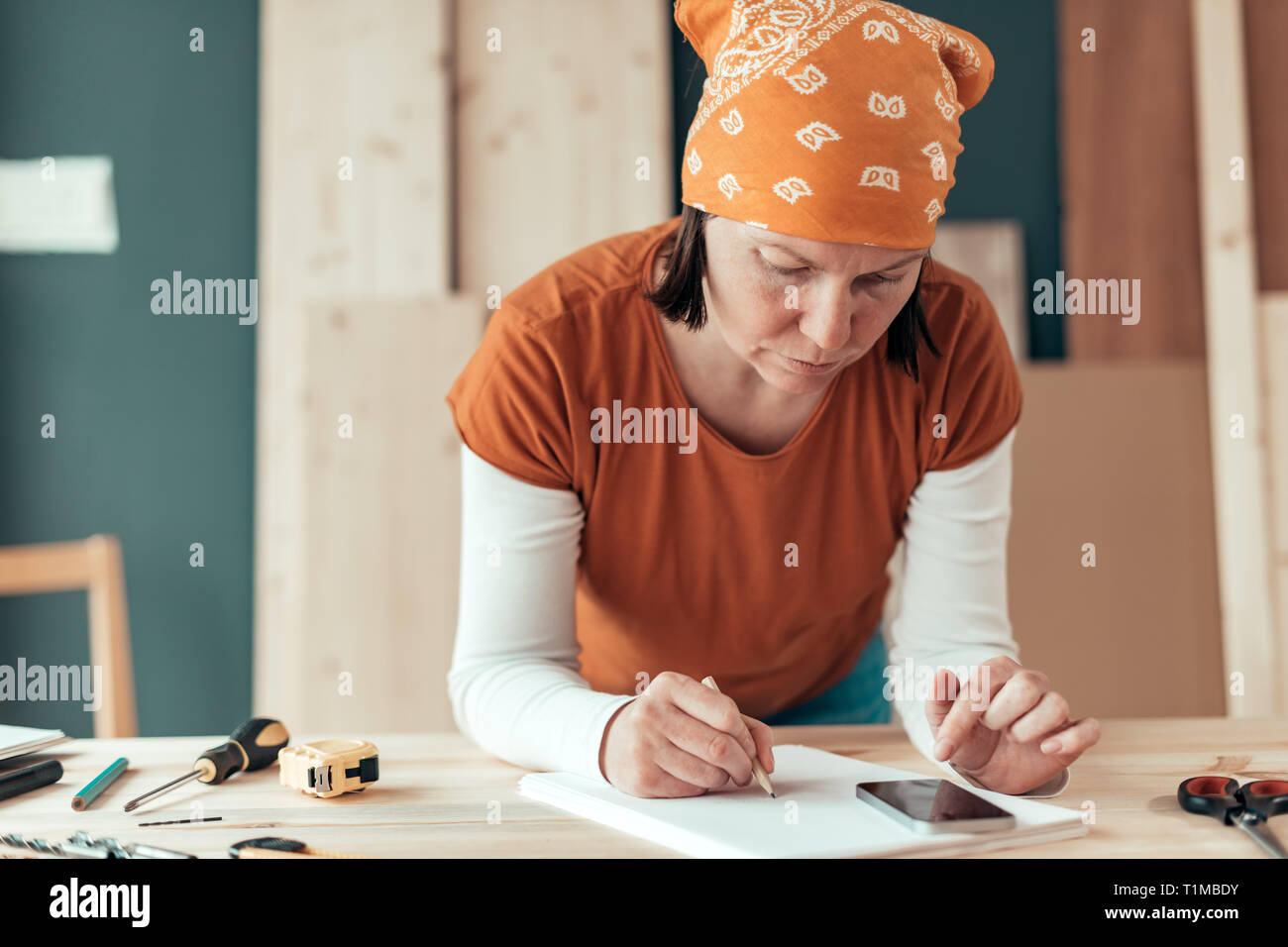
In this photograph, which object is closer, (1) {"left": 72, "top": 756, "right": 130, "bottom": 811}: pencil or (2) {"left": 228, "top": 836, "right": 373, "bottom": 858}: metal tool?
(2) {"left": 228, "top": 836, "right": 373, "bottom": 858}: metal tool

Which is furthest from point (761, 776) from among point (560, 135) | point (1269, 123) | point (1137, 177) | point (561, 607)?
point (1269, 123)

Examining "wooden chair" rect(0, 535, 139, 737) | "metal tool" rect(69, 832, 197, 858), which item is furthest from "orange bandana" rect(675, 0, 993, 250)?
"wooden chair" rect(0, 535, 139, 737)

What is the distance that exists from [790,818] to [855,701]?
70 centimetres

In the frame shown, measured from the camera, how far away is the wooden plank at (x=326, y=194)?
239 centimetres

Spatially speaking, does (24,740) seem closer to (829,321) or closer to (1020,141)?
(829,321)

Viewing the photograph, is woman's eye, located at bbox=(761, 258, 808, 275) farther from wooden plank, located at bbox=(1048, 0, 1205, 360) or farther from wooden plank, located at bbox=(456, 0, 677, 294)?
wooden plank, located at bbox=(1048, 0, 1205, 360)

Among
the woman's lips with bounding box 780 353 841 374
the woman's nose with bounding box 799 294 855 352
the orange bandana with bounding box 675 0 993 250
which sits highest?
the orange bandana with bounding box 675 0 993 250

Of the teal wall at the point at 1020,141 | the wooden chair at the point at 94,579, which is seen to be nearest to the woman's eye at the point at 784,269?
the wooden chair at the point at 94,579

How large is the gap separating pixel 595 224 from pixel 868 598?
1383 millimetres

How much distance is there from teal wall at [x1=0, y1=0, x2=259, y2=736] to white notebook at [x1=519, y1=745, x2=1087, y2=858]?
189 centimetres

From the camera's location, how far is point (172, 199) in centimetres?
250

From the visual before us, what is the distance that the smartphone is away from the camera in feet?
2.37
